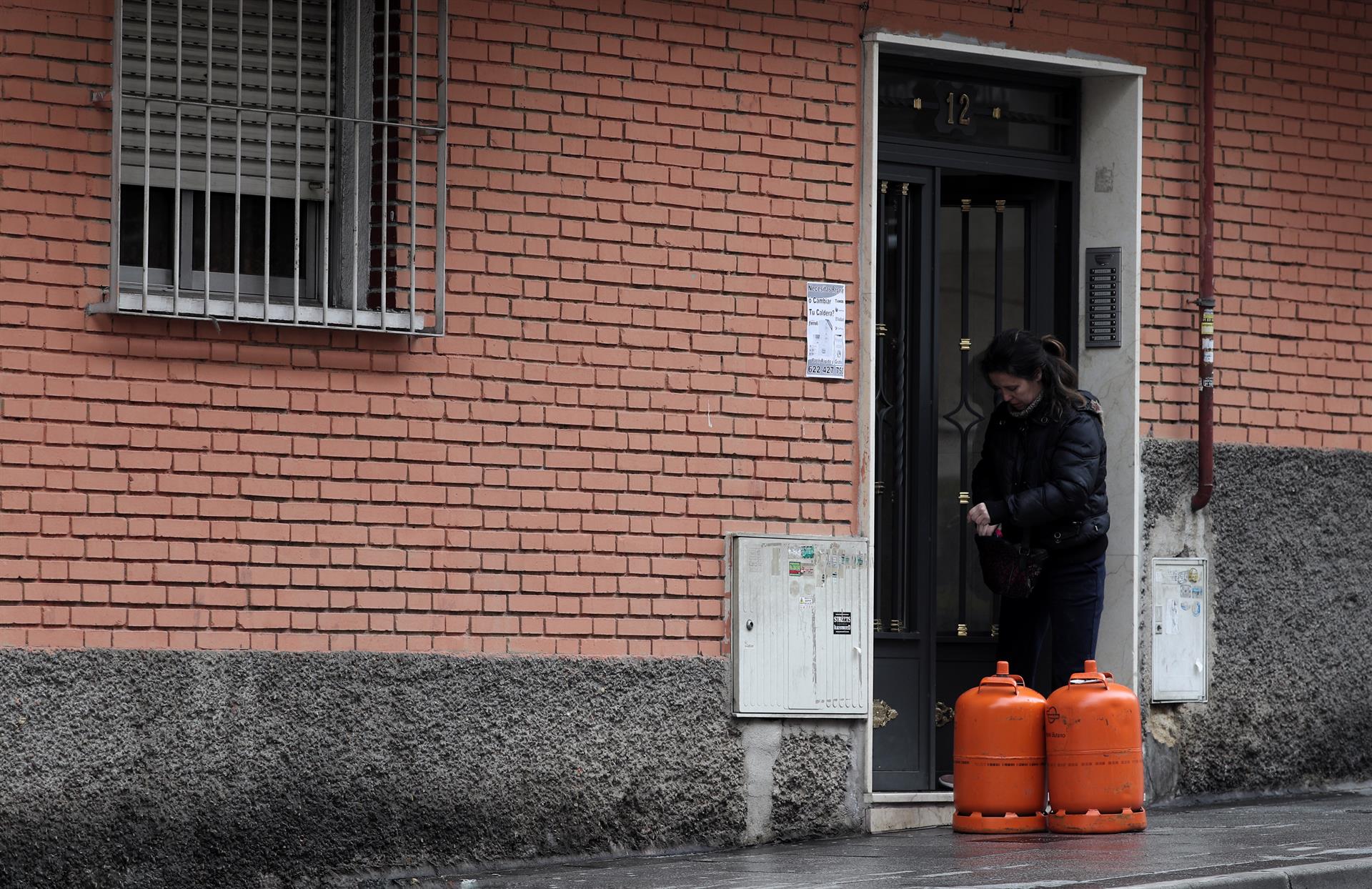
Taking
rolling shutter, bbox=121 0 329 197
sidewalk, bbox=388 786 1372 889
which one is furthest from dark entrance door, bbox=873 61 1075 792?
rolling shutter, bbox=121 0 329 197

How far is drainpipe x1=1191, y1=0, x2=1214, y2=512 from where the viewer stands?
909cm

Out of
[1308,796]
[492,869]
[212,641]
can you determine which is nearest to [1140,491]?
[1308,796]

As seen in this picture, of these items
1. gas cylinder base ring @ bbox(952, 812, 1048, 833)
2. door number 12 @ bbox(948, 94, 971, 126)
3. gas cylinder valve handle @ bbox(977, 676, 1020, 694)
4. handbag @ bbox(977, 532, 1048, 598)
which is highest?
door number 12 @ bbox(948, 94, 971, 126)

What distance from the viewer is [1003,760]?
7.79 metres

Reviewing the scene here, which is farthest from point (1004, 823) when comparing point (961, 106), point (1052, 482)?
point (961, 106)

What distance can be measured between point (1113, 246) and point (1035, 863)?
3.42 metres

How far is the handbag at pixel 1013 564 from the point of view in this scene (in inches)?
333

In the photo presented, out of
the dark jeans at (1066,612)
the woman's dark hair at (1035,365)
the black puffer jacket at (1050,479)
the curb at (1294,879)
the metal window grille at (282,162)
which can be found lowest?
the curb at (1294,879)

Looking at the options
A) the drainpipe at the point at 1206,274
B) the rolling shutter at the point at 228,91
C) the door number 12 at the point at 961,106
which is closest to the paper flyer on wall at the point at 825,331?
the door number 12 at the point at 961,106

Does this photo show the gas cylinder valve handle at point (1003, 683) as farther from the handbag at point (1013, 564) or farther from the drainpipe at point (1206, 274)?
the drainpipe at point (1206, 274)

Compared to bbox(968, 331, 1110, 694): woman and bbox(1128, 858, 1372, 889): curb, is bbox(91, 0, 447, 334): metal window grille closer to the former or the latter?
bbox(968, 331, 1110, 694): woman

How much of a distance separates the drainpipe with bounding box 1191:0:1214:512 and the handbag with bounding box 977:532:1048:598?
43.8 inches

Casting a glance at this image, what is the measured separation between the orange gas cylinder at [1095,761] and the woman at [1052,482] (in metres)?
0.66

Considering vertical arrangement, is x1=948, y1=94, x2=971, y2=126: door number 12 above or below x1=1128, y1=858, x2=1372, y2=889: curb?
above
